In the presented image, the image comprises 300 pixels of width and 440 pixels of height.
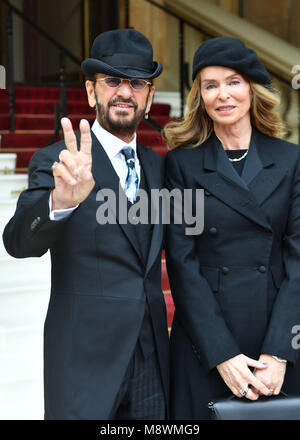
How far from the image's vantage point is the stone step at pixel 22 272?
12.2 feet

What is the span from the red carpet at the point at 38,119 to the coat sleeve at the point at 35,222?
3270 mm

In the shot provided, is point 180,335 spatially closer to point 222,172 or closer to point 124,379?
point 124,379

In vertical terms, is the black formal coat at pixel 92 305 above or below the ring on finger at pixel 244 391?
above

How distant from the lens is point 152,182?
6.30ft

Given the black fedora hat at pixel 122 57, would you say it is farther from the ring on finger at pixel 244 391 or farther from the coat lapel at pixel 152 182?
the ring on finger at pixel 244 391

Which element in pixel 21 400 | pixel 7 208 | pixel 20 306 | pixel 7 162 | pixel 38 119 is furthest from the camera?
pixel 38 119

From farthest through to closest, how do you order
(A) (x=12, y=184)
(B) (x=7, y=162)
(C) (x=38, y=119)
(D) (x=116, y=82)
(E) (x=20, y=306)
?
(C) (x=38, y=119)
(B) (x=7, y=162)
(A) (x=12, y=184)
(E) (x=20, y=306)
(D) (x=116, y=82)

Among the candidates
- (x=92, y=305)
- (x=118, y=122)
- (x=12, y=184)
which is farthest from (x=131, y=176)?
(x=12, y=184)

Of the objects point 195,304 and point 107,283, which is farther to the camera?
point 195,304

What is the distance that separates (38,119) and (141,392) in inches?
168

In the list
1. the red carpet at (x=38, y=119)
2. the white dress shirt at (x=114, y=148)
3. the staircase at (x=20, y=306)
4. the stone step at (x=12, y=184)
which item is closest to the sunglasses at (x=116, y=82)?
the white dress shirt at (x=114, y=148)

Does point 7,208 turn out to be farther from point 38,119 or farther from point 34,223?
point 34,223

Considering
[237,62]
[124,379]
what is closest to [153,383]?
[124,379]

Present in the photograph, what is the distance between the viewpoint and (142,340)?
1.83 metres
